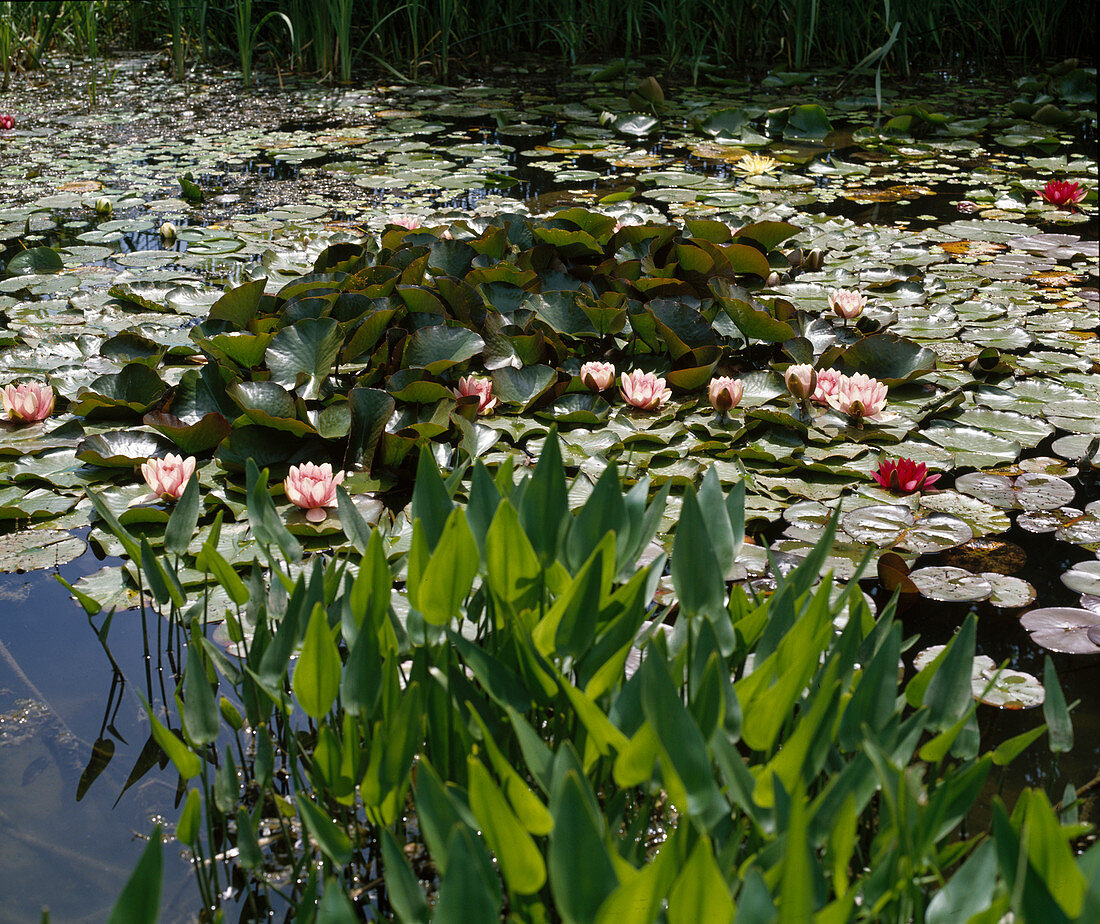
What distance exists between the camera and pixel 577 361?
2.38m

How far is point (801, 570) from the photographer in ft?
3.53

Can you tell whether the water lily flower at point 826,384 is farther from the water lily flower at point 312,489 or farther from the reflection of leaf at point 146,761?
the reflection of leaf at point 146,761

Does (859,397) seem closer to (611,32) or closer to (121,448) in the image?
(121,448)

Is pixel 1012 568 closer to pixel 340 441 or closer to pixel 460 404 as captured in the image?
pixel 460 404

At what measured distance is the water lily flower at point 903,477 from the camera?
1865 mm

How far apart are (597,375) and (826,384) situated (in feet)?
1.65

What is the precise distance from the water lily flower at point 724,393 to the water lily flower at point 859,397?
0.21 meters

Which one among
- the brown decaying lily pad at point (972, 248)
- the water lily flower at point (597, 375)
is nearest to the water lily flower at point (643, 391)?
the water lily flower at point (597, 375)

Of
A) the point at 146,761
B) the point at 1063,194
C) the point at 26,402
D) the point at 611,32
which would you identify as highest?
the point at 611,32

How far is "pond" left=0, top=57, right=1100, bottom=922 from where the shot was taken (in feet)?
4.69

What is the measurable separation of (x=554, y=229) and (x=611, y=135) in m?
2.58

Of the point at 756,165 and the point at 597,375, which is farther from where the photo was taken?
the point at 756,165

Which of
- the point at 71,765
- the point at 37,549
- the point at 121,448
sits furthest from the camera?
the point at 121,448

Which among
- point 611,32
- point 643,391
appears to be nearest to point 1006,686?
point 643,391
